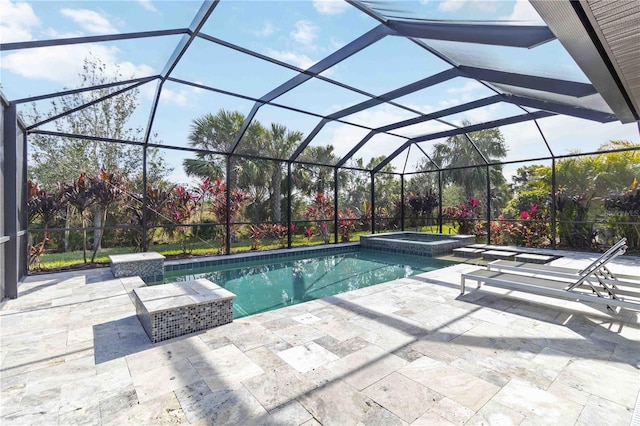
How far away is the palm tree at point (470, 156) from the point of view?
1698cm

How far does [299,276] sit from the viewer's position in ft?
24.3

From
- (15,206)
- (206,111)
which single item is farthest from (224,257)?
(206,111)

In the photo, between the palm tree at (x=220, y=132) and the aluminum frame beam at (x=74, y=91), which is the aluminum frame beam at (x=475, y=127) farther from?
the aluminum frame beam at (x=74, y=91)

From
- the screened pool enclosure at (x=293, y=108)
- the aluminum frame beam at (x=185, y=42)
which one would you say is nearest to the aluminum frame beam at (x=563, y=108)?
the screened pool enclosure at (x=293, y=108)

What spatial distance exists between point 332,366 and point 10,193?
533cm

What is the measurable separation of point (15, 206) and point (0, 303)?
1.42 m

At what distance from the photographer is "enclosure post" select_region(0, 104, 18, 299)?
15.0 ft

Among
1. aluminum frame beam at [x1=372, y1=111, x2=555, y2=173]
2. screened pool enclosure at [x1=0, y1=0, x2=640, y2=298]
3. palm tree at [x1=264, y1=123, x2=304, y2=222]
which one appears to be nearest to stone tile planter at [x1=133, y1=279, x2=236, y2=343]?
screened pool enclosure at [x1=0, y1=0, x2=640, y2=298]

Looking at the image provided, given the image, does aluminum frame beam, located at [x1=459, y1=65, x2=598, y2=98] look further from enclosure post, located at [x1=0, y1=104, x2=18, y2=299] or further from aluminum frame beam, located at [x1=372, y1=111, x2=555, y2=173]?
enclosure post, located at [x1=0, y1=104, x2=18, y2=299]

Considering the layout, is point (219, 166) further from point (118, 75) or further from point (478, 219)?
point (478, 219)

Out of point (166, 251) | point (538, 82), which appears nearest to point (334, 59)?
point (538, 82)

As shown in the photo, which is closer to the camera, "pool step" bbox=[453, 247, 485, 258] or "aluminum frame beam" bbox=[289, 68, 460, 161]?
"aluminum frame beam" bbox=[289, 68, 460, 161]

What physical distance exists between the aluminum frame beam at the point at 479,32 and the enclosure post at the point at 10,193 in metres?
5.71

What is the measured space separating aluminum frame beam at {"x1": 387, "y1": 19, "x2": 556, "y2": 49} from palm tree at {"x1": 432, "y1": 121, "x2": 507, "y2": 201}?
1375 cm
